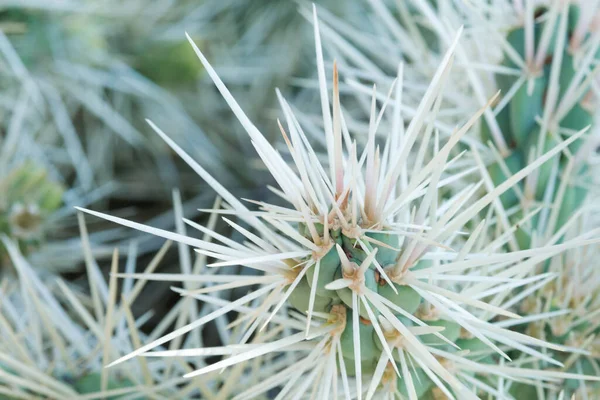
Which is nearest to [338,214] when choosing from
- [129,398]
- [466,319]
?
[466,319]

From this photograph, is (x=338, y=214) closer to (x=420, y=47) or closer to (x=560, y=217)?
(x=560, y=217)

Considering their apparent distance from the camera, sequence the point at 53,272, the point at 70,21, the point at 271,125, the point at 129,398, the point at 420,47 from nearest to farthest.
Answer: the point at 129,398
the point at 420,47
the point at 53,272
the point at 70,21
the point at 271,125

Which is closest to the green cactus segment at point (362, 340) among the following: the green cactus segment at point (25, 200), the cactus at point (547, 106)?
the cactus at point (547, 106)

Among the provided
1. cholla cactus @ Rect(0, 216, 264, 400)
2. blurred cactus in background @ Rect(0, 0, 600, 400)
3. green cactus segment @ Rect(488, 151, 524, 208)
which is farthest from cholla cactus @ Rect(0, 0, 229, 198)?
green cactus segment @ Rect(488, 151, 524, 208)

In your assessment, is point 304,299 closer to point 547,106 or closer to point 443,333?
point 443,333

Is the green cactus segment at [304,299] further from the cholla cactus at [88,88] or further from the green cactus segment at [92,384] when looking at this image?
the cholla cactus at [88,88]

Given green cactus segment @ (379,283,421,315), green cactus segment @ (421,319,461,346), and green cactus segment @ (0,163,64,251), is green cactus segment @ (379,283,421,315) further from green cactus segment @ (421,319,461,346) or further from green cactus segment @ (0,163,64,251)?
green cactus segment @ (0,163,64,251)

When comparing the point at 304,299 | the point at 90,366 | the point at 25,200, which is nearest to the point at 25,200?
the point at 25,200

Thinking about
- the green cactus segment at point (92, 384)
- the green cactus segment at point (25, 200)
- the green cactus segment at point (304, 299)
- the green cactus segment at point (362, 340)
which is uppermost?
the green cactus segment at point (304, 299)
